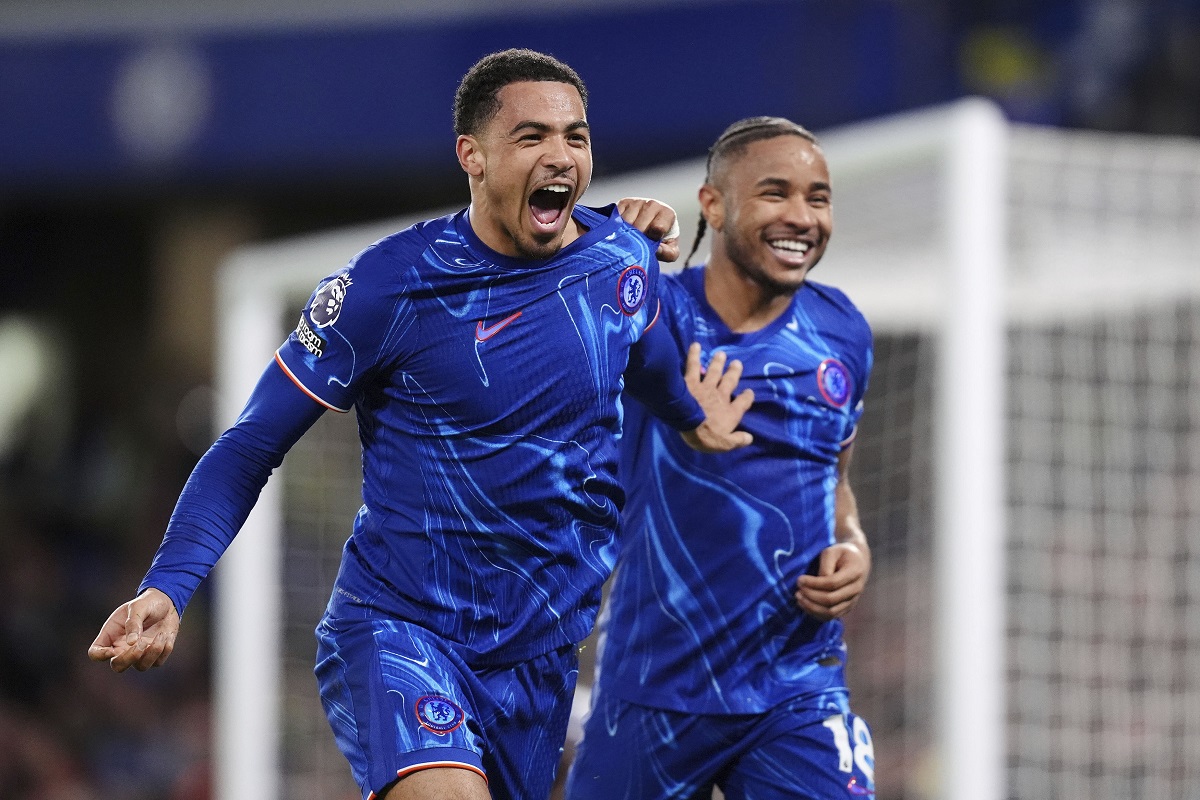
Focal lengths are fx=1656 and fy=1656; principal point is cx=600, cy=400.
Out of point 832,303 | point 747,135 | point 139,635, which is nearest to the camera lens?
point 139,635

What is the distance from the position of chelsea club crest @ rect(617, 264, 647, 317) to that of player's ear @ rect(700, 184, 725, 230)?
0.46 metres

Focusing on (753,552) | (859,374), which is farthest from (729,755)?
(859,374)

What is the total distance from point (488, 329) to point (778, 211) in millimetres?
780

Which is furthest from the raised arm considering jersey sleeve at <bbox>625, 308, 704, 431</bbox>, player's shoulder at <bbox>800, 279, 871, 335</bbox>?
player's shoulder at <bbox>800, 279, 871, 335</bbox>

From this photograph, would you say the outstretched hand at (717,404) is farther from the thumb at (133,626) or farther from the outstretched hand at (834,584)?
the thumb at (133,626)

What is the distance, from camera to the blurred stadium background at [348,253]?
20.1 feet

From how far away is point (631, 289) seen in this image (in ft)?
10.2

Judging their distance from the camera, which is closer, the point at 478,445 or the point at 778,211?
the point at 478,445

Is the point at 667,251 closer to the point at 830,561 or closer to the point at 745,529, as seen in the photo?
the point at 745,529

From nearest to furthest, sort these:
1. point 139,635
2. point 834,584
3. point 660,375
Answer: point 139,635
point 660,375
point 834,584

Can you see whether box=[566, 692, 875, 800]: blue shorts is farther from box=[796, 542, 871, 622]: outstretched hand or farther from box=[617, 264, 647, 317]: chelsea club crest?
box=[617, 264, 647, 317]: chelsea club crest

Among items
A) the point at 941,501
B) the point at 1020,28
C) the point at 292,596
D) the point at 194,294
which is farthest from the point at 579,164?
the point at 194,294

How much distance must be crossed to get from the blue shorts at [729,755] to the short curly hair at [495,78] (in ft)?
4.34

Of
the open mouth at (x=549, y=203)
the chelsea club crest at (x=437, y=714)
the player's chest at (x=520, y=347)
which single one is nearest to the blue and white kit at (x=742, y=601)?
the player's chest at (x=520, y=347)
